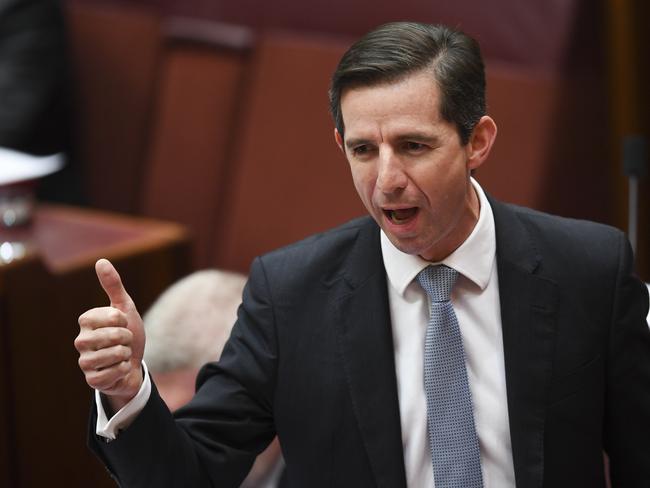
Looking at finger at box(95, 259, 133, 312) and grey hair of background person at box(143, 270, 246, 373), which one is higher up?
finger at box(95, 259, 133, 312)

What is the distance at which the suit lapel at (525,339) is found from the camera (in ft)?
4.58

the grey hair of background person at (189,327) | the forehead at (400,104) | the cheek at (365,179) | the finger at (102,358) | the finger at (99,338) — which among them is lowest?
the grey hair of background person at (189,327)

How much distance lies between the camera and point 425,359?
1.43 meters

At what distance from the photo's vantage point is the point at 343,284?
4.84ft

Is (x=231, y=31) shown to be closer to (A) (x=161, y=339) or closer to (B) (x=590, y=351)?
(A) (x=161, y=339)

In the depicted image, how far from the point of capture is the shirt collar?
4.75 ft

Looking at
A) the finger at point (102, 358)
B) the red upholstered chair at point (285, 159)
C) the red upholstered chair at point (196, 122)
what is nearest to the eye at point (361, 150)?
the finger at point (102, 358)

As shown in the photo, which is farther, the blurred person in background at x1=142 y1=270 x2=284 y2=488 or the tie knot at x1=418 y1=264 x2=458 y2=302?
the blurred person in background at x1=142 y1=270 x2=284 y2=488

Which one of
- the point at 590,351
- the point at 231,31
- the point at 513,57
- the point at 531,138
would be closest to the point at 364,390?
the point at 590,351

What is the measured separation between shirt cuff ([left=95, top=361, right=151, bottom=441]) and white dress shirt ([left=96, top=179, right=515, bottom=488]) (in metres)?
0.32

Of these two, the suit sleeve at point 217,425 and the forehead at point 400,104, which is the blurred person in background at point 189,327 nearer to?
the suit sleeve at point 217,425

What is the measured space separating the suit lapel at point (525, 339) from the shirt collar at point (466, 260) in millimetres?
17

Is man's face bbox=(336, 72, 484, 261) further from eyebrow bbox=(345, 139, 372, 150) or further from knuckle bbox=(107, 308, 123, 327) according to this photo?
knuckle bbox=(107, 308, 123, 327)

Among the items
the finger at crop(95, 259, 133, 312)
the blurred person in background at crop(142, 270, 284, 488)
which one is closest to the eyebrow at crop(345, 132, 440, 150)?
the finger at crop(95, 259, 133, 312)
